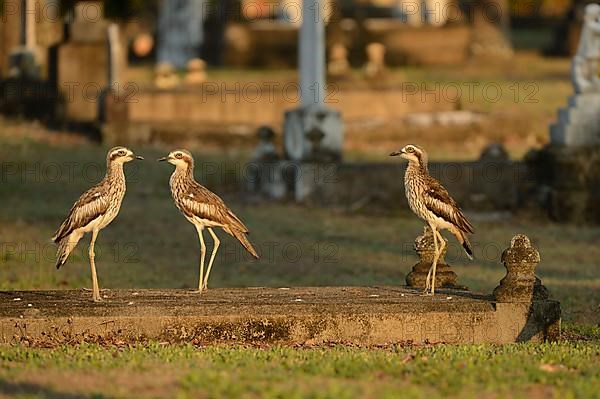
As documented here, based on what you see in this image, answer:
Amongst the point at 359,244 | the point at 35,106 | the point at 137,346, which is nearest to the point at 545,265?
the point at 359,244

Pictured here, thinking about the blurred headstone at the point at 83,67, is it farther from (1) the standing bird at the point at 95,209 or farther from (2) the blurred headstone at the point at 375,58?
(1) the standing bird at the point at 95,209

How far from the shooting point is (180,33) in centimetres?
4906

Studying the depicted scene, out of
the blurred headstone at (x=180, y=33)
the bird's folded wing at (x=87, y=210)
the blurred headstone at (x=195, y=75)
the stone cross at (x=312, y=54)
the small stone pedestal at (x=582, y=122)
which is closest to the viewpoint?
the bird's folded wing at (x=87, y=210)

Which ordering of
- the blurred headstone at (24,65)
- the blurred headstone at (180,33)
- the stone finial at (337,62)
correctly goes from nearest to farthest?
the blurred headstone at (24,65) < the stone finial at (337,62) < the blurred headstone at (180,33)

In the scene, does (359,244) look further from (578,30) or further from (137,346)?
(578,30)

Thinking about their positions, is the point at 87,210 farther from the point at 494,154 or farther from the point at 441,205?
the point at 494,154

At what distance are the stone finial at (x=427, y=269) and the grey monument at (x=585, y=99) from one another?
8268 millimetres

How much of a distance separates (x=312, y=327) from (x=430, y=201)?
1.52m

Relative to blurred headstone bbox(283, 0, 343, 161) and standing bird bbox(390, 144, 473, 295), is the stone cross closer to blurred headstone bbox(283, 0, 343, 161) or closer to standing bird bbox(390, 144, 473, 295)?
blurred headstone bbox(283, 0, 343, 161)

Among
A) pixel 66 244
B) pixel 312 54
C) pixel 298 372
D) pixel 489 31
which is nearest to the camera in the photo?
pixel 298 372

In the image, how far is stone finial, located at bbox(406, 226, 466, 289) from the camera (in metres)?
13.4

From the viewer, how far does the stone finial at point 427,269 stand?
13.4m

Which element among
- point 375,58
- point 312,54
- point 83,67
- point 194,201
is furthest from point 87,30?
point 194,201

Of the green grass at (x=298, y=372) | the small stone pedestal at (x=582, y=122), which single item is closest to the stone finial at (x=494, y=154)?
the small stone pedestal at (x=582, y=122)
